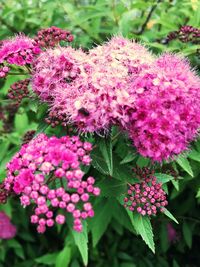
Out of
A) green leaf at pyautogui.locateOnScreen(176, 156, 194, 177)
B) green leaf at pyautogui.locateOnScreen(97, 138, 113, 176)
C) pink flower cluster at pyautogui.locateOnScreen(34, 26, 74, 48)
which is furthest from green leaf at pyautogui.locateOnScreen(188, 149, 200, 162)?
pink flower cluster at pyautogui.locateOnScreen(34, 26, 74, 48)

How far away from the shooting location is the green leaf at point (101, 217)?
2490mm

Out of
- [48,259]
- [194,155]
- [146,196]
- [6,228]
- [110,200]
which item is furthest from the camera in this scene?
[6,228]

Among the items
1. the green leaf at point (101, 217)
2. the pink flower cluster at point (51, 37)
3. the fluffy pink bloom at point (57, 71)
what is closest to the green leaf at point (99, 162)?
the fluffy pink bloom at point (57, 71)

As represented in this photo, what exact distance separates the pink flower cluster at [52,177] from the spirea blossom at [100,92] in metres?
0.10

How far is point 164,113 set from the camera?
154 centimetres

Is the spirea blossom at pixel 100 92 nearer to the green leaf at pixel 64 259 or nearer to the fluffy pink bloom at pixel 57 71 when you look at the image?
the fluffy pink bloom at pixel 57 71

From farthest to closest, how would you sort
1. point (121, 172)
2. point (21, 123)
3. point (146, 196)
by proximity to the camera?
point (21, 123)
point (121, 172)
point (146, 196)

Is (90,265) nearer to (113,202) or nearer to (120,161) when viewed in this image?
(113,202)

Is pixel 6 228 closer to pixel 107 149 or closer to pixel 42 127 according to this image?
pixel 42 127

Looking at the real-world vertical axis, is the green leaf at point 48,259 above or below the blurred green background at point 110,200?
below

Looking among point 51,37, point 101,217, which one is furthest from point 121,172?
point 101,217

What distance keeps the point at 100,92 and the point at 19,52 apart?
474 mm

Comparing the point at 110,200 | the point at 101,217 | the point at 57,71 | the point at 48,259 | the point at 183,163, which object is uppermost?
the point at 57,71

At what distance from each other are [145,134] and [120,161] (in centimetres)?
28
